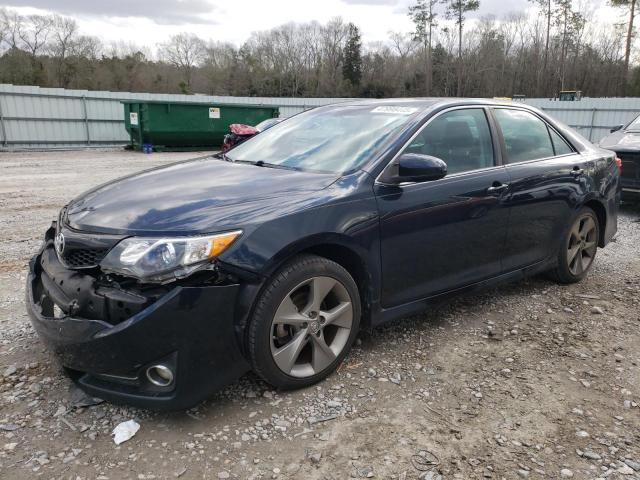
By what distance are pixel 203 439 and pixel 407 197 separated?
68.0 inches

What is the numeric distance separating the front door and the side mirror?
0.25 feet

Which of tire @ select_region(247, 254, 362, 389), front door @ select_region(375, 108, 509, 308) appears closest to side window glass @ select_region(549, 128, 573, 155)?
front door @ select_region(375, 108, 509, 308)

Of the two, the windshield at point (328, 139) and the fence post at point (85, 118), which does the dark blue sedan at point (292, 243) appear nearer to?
the windshield at point (328, 139)

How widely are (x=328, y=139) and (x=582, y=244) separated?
2672 mm

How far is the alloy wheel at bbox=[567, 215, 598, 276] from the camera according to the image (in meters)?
4.40

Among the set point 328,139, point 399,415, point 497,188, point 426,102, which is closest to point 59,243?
point 328,139

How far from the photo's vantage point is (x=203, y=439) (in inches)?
93.4

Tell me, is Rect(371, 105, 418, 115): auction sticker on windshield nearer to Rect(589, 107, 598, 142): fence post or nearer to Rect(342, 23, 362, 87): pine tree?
Rect(589, 107, 598, 142): fence post

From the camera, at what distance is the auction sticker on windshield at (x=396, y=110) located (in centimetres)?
338

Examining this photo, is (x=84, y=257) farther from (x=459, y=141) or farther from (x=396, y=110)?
(x=459, y=141)

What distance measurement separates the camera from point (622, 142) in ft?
25.5

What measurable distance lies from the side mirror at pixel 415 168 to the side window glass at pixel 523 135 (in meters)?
1.06

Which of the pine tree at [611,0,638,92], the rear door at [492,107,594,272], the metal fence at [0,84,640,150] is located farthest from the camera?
the pine tree at [611,0,638,92]

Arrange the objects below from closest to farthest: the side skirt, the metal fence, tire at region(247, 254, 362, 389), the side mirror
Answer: tire at region(247, 254, 362, 389)
the side mirror
the side skirt
the metal fence
